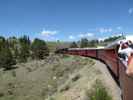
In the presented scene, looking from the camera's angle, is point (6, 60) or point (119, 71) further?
point (6, 60)

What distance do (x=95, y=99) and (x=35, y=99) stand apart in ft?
68.1

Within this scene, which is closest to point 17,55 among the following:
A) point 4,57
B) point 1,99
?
point 4,57

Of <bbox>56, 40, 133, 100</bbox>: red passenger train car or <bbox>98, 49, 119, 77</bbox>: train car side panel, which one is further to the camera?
<bbox>98, 49, 119, 77</bbox>: train car side panel

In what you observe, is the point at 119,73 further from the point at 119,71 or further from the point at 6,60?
the point at 6,60

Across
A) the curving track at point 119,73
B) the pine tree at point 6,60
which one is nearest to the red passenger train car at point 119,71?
the curving track at point 119,73

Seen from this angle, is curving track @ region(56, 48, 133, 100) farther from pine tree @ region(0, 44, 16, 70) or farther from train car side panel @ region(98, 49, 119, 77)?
pine tree @ region(0, 44, 16, 70)

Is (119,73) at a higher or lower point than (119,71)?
lower

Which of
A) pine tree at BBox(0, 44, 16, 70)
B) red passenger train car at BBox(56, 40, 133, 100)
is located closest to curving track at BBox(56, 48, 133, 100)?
red passenger train car at BBox(56, 40, 133, 100)

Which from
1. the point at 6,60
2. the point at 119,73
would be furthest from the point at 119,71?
the point at 6,60

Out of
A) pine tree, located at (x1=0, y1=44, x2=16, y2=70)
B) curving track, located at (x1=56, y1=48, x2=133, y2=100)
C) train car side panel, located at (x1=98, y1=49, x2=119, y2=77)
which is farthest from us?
pine tree, located at (x1=0, y1=44, x2=16, y2=70)

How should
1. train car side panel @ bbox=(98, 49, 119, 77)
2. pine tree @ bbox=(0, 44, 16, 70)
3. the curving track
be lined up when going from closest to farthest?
the curving track → train car side panel @ bbox=(98, 49, 119, 77) → pine tree @ bbox=(0, 44, 16, 70)

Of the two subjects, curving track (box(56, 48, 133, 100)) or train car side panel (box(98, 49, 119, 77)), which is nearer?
curving track (box(56, 48, 133, 100))

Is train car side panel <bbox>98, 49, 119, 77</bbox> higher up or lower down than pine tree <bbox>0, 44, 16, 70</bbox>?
higher up

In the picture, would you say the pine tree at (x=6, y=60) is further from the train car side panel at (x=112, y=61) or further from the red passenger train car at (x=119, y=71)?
the train car side panel at (x=112, y=61)
